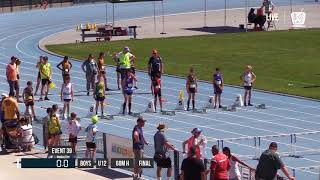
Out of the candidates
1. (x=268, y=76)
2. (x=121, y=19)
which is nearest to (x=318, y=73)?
(x=268, y=76)

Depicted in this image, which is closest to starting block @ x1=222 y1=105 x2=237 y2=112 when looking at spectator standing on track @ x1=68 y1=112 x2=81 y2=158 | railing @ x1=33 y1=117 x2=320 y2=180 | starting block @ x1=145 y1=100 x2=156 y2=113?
starting block @ x1=145 y1=100 x2=156 y2=113

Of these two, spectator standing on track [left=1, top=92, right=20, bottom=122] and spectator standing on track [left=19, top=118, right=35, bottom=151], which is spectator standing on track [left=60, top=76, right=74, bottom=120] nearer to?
spectator standing on track [left=1, top=92, right=20, bottom=122]

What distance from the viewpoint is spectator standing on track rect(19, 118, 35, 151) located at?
26.3 metres

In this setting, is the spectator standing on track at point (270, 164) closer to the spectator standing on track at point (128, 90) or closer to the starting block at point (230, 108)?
the spectator standing on track at point (128, 90)

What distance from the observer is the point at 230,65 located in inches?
1784

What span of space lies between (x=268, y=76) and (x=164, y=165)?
20.7 metres

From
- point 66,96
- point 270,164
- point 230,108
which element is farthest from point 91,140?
point 230,108

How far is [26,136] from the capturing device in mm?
26422

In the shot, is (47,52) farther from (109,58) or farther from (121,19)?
(121,19)

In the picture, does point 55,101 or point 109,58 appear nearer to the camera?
point 55,101

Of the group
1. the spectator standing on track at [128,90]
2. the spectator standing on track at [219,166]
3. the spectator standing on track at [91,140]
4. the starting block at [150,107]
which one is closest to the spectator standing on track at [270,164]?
the spectator standing on track at [219,166]

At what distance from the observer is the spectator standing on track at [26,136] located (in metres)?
26.3

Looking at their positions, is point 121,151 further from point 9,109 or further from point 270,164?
point 270,164

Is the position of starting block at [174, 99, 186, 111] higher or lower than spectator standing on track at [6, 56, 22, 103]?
lower
